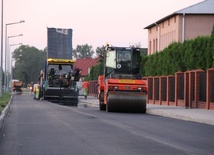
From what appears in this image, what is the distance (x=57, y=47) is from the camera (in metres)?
45.1

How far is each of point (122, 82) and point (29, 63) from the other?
546ft

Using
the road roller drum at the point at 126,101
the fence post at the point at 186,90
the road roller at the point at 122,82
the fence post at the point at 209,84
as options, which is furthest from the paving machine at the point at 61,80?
the fence post at the point at 209,84

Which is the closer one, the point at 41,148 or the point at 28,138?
the point at 41,148

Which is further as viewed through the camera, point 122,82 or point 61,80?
point 61,80

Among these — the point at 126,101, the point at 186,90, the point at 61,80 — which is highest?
the point at 61,80

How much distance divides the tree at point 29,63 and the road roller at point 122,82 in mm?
152281

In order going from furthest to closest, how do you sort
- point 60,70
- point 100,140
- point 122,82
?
point 60,70 < point 122,82 < point 100,140

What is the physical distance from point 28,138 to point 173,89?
2498 cm

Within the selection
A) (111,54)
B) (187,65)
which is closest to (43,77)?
(187,65)

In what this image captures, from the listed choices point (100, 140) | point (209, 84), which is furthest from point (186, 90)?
point (100, 140)

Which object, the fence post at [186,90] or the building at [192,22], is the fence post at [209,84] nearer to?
the fence post at [186,90]

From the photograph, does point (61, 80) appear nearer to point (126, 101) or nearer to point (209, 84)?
point (126, 101)

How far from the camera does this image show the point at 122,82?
29.6m

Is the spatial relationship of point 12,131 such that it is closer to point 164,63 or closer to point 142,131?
point 142,131
